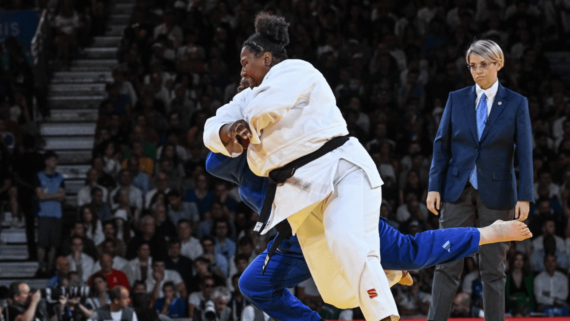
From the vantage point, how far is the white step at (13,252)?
8328 mm

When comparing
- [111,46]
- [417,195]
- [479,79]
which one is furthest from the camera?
[111,46]

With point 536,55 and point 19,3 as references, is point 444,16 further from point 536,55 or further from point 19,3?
point 19,3

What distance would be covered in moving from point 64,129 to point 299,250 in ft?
23.7

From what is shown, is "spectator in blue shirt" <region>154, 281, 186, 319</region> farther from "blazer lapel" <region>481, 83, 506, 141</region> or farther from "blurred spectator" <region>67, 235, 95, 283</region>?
"blazer lapel" <region>481, 83, 506, 141</region>

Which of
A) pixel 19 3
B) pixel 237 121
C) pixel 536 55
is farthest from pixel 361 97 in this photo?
pixel 237 121

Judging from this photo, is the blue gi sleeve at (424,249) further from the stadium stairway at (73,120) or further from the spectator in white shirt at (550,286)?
the stadium stairway at (73,120)

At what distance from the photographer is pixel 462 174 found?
13.0 feet

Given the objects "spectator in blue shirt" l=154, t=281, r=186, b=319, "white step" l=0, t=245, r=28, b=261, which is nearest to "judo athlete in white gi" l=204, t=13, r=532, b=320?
"spectator in blue shirt" l=154, t=281, r=186, b=319

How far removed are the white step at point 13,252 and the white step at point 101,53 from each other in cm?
370

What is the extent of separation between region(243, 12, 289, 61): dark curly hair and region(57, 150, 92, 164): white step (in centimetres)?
681

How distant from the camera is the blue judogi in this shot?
133 inches

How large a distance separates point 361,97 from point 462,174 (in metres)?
5.57

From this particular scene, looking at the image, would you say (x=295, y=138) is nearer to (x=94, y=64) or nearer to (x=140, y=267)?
(x=140, y=267)

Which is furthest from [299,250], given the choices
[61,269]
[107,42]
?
[107,42]
